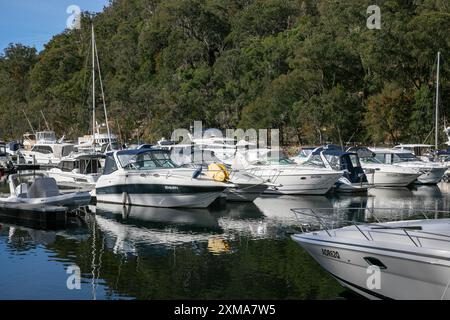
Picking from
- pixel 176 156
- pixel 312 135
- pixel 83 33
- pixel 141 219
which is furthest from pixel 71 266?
pixel 83 33

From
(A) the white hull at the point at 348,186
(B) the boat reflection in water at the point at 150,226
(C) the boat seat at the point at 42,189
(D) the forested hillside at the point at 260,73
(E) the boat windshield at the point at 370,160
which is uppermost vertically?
(D) the forested hillside at the point at 260,73

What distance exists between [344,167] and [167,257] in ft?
57.9

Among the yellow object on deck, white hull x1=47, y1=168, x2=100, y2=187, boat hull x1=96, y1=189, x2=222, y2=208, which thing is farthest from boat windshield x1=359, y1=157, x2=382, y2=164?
white hull x1=47, y1=168, x2=100, y2=187

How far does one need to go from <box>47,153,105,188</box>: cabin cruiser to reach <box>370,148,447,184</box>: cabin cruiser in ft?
56.0

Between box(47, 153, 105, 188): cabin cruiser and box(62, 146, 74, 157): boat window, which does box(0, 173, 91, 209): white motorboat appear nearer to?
box(47, 153, 105, 188): cabin cruiser

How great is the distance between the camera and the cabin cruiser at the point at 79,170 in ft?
97.4

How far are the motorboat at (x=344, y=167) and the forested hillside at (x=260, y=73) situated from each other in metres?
17.7

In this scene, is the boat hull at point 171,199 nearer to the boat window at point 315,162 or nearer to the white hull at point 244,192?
the white hull at point 244,192

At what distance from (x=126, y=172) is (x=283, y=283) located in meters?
13.5

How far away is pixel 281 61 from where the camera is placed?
2542 inches

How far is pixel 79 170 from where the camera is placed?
101 feet

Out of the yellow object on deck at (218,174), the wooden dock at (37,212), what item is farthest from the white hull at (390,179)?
the wooden dock at (37,212)

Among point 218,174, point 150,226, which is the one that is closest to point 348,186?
point 218,174

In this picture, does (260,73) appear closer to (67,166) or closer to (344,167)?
(344,167)
